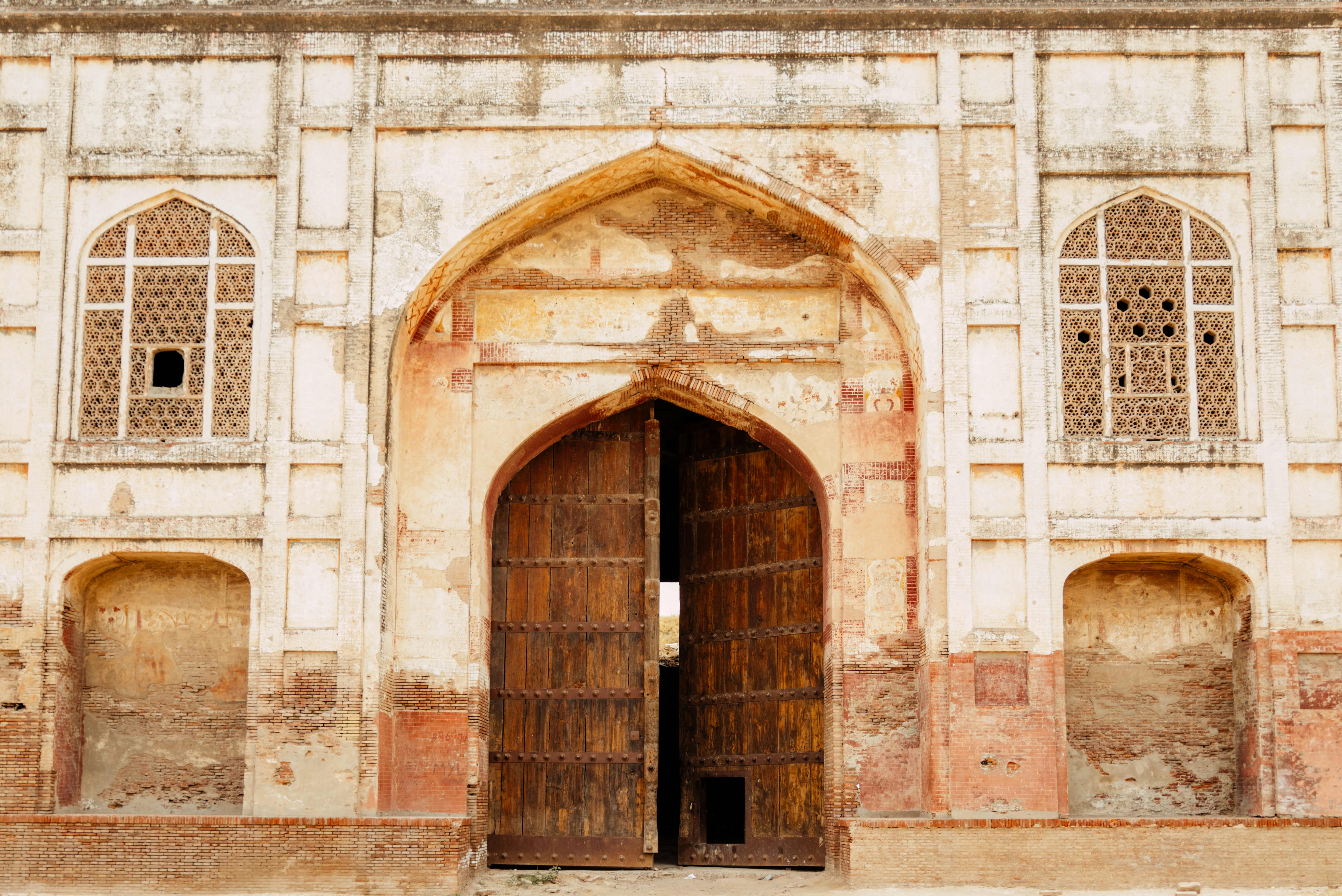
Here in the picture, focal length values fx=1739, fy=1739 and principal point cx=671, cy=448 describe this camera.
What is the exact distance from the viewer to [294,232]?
467 inches

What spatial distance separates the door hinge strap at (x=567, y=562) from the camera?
12750mm

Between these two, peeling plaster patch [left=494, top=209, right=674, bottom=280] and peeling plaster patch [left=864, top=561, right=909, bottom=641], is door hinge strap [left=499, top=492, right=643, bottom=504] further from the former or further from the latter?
peeling plaster patch [left=864, top=561, right=909, bottom=641]

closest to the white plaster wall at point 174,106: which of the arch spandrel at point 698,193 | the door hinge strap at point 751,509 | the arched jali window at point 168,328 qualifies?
the arched jali window at point 168,328

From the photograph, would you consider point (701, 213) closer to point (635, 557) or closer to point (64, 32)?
point (635, 557)

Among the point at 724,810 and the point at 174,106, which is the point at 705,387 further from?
the point at 174,106

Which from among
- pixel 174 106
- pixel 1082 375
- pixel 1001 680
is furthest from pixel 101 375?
pixel 1082 375

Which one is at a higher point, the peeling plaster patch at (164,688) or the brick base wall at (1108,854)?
the peeling plaster patch at (164,688)

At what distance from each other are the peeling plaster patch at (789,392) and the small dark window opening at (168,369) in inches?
146

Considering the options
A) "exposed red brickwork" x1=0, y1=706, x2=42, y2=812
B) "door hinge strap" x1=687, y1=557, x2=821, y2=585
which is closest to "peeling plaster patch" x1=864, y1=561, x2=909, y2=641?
"door hinge strap" x1=687, y1=557, x2=821, y2=585

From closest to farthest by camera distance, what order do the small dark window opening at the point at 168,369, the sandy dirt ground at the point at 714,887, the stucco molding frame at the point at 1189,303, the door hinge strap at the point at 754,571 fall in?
the sandy dirt ground at the point at 714,887 < the stucco molding frame at the point at 1189,303 < the small dark window opening at the point at 168,369 < the door hinge strap at the point at 754,571

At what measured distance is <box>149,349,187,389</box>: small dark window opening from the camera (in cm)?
1195

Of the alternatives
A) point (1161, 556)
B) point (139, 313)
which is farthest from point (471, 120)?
point (1161, 556)

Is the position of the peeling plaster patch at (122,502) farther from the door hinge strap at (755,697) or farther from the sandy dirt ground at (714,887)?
the door hinge strap at (755,697)

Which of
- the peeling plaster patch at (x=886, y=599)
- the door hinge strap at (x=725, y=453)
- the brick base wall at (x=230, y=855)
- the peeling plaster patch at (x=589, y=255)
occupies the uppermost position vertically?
the peeling plaster patch at (x=589, y=255)
